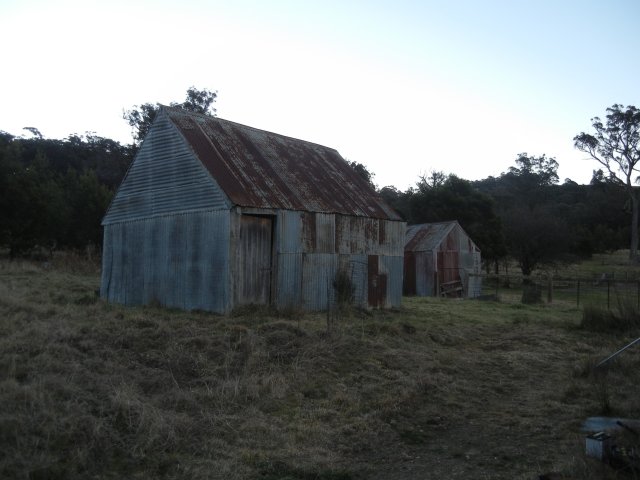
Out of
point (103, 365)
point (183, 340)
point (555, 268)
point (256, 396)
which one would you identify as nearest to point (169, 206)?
point (183, 340)

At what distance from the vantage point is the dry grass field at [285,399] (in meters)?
5.43

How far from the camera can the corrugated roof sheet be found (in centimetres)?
2962

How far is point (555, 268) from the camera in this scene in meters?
42.9

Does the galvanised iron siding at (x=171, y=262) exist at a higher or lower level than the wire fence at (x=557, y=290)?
higher

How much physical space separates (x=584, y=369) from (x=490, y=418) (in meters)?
3.55

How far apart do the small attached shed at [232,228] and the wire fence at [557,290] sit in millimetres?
8589

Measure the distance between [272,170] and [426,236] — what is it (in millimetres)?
15139

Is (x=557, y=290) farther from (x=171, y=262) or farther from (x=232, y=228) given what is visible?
(x=171, y=262)

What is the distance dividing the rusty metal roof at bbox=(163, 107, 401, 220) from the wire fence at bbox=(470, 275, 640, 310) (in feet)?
29.3

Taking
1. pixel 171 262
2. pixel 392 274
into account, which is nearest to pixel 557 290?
pixel 392 274

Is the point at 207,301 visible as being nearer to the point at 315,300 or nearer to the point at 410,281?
the point at 315,300

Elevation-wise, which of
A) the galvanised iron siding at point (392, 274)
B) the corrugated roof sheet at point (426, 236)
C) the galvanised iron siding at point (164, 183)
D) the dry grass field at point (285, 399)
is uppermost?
the galvanised iron siding at point (164, 183)

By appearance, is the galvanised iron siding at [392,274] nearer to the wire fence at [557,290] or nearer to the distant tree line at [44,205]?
the wire fence at [557,290]

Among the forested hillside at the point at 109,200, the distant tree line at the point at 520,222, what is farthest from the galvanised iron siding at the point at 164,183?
the distant tree line at the point at 520,222
